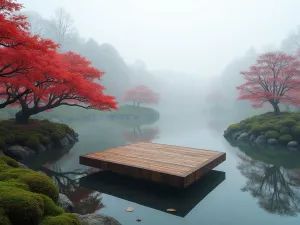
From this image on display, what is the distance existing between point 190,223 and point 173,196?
1.36 m

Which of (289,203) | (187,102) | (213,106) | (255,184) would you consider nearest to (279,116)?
(255,184)

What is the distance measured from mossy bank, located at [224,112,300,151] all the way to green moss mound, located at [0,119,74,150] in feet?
40.0

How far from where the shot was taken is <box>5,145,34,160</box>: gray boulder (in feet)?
34.7

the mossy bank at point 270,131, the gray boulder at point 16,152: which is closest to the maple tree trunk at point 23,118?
the gray boulder at point 16,152

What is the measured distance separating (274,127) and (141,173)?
12.4 meters

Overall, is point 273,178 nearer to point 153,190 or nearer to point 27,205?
point 153,190

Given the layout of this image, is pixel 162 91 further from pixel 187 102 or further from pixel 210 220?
pixel 210 220

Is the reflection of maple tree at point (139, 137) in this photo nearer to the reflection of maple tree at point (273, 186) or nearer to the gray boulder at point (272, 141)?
the gray boulder at point (272, 141)

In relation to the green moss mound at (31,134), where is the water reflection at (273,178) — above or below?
below

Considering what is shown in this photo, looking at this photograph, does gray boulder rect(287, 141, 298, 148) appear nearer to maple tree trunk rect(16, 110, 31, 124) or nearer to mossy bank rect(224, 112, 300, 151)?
mossy bank rect(224, 112, 300, 151)

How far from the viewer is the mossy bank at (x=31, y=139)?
1080 cm

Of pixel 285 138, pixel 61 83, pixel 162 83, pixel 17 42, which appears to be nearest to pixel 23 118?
pixel 61 83

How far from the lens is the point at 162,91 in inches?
3115

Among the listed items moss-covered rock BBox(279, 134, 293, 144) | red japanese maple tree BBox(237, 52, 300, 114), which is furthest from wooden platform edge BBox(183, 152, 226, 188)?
red japanese maple tree BBox(237, 52, 300, 114)
